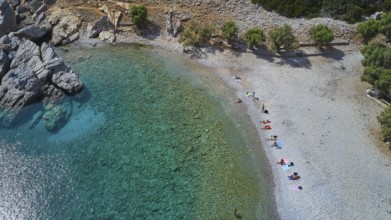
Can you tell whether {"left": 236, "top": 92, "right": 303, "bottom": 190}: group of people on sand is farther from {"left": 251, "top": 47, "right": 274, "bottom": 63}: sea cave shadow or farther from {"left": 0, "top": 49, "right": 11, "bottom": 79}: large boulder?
{"left": 0, "top": 49, "right": 11, "bottom": 79}: large boulder

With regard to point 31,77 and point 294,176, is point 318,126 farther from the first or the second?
point 31,77

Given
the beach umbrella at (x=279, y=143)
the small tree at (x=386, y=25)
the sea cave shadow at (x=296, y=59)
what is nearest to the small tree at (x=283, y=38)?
the sea cave shadow at (x=296, y=59)

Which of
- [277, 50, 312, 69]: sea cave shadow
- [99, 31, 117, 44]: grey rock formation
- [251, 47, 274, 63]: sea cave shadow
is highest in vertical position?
[277, 50, 312, 69]: sea cave shadow

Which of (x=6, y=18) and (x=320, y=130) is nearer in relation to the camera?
(x=320, y=130)

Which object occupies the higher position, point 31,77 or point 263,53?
point 263,53

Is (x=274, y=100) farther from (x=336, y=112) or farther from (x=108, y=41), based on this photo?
(x=108, y=41)

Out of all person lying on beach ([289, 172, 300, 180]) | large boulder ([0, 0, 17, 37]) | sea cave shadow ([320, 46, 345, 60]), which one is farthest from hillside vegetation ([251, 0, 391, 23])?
large boulder ([0, 0, 17, 37])

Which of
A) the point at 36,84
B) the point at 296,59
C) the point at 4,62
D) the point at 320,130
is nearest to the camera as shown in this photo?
the point at 320,130

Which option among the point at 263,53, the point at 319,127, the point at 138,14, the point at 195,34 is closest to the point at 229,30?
the point at 195,34
